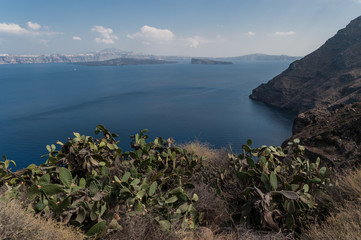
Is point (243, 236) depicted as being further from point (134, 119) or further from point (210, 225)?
point (134, 119)

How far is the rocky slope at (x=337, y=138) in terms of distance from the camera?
7.94m

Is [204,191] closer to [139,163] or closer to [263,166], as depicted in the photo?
[263,166]

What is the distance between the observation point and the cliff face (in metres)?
56.3

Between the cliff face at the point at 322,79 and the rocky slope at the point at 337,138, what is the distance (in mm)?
42154

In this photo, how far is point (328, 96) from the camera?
181 ft

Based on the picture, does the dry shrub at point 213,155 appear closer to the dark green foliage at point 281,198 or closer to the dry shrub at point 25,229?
the dark green foliage at point 281,198

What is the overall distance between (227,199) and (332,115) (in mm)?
9518

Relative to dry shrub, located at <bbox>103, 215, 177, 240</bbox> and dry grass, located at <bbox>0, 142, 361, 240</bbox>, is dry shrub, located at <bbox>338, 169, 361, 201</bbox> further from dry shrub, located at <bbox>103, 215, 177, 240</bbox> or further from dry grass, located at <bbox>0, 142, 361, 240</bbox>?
dry shrub, located at <bbox>103, 215, 177, 240</bbox>

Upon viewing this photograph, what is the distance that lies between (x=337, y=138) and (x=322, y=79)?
228 ft

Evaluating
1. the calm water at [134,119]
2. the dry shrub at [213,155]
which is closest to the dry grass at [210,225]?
the dry shrub at [213,155]

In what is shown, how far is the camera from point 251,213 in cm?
475

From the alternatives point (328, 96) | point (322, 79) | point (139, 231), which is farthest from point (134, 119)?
point (322, 79)

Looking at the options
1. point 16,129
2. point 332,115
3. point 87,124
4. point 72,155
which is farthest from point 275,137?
point 16,129

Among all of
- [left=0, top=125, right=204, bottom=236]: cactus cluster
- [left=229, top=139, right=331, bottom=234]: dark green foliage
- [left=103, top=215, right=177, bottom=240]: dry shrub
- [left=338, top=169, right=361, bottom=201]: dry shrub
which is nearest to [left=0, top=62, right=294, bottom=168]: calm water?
[left=0, top=125, right=204, bottom=236]: cactus cluster
